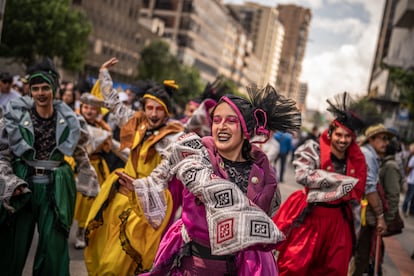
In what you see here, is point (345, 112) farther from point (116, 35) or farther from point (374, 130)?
point (116, 35)

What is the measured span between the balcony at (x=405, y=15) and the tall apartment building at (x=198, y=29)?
154 feet

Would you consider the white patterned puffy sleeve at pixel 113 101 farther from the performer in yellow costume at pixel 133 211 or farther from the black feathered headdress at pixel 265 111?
the black feathered headdress at pixel 265 111

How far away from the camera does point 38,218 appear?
15.8ft

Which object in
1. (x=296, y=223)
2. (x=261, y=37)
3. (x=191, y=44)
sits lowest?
(x=296, y=223)

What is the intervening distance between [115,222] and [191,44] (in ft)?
269

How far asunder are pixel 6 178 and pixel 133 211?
1.28 m

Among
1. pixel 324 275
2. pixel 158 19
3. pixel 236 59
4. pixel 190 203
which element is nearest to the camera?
pixel 190 203

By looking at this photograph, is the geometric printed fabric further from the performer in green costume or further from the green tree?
the green tree

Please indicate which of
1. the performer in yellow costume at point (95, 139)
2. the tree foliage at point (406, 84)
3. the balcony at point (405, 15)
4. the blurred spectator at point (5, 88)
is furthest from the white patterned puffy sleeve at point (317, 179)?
the balcony at point (405, 15)

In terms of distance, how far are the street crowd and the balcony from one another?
25807mm

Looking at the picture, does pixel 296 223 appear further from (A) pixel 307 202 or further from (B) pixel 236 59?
(B) pixel 236 59

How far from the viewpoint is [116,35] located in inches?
2376

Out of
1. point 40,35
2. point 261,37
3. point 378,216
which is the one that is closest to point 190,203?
point 378,216

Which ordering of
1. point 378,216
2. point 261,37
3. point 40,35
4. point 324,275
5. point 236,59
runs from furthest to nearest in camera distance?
point 261,37 < point 236,59 < point 40,35 < point 378,216 < point 324,275
